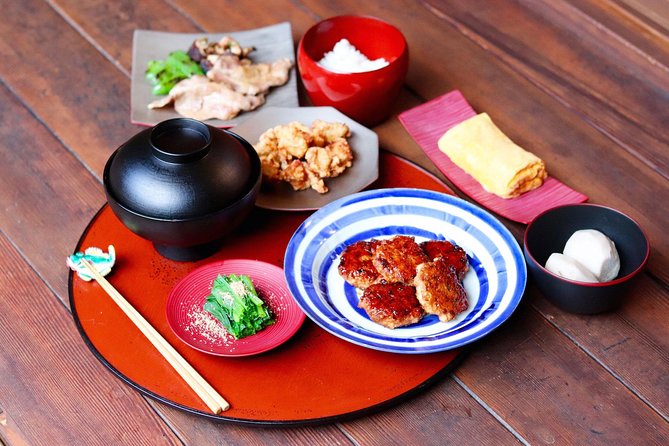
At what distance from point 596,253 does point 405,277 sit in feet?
1.14

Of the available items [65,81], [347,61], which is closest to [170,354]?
[347,61]

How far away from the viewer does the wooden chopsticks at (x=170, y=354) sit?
4.10 feet

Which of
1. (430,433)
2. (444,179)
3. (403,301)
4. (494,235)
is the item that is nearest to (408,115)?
(444,179)

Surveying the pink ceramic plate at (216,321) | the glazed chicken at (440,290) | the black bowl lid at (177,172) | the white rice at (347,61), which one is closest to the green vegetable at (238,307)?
the pink ceramic plate at (216,321)

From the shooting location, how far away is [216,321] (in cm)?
137

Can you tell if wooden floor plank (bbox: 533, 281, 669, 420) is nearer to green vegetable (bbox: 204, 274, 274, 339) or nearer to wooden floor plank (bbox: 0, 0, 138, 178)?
green vegetable (bbox: 204, 274, 274, 339)

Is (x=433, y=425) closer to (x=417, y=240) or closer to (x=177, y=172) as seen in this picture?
(x=417, y=240)

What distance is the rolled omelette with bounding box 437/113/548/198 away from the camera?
163 cm

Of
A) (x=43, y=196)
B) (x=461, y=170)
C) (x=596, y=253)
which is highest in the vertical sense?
(x=596, y=253)

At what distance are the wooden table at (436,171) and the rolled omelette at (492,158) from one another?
7 cm

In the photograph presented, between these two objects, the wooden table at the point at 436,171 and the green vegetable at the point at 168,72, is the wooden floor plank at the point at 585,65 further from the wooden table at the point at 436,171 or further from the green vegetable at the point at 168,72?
the green vegetable at the point at 168,72

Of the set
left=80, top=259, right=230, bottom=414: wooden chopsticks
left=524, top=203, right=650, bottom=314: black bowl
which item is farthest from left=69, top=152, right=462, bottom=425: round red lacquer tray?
left=524, top=203, right=650, bottom=314: black bowl

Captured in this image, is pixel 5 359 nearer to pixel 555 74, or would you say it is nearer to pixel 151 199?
pixel 151 199

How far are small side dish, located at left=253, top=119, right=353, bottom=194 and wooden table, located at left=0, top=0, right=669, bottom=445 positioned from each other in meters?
0.21
